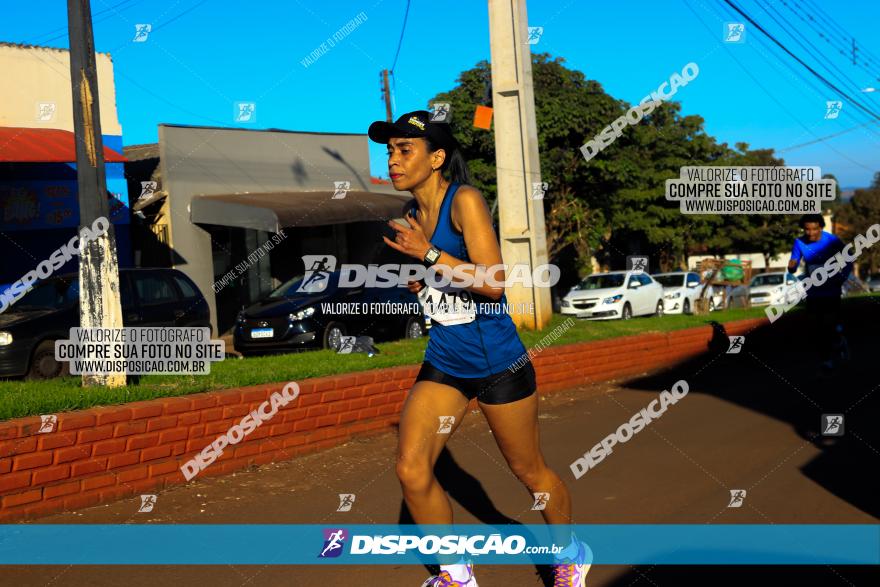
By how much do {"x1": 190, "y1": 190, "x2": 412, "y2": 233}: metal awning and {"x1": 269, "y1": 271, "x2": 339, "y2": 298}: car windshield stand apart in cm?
394

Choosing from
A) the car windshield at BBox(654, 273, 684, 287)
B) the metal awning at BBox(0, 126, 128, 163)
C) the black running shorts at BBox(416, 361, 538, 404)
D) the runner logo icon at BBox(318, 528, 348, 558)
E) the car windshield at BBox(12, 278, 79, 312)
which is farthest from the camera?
the car windshield at BBox(654, 273, 684, 287)

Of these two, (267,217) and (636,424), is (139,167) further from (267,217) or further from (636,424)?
(636,424)

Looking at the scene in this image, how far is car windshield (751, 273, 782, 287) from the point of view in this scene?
104 feet

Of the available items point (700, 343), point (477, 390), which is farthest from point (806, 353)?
point (477, 390)

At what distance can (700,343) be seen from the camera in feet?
45.2

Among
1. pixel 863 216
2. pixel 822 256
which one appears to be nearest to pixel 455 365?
pixel 822 256

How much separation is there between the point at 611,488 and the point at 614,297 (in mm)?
18545

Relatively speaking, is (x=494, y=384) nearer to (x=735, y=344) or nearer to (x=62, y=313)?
(x=62, y=313)

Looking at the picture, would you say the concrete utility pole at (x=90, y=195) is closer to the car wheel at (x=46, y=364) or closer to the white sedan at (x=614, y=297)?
the car wheel at (x=46, y=364)

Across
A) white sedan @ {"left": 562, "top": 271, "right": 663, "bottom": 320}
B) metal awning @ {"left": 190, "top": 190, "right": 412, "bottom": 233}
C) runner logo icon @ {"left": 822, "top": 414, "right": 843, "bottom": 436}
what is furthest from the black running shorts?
white sedan @ {"left": 562, "top": 271, "right": 663, "bottom": 320}

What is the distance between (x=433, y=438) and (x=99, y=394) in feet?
11.8

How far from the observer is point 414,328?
15875 mm

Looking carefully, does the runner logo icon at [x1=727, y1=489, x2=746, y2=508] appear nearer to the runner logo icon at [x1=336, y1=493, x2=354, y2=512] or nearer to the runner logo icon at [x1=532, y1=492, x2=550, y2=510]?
the runner logo icon at [x1=532, y1=492, x2=550, y2=510]

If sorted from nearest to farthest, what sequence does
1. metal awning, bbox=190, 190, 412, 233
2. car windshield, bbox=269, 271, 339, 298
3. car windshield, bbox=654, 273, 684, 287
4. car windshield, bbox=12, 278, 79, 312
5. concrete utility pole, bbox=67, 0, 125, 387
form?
concrete utility pole, bbox=67, 0, 125, 387, car windshield, bbox=12, 278, 79, 312, car windshield, bbox=269, 271, 339, 298, metal awning, bbox=190, 190, 412, 233, car windshield, bbox=654, 273, 684, 287
